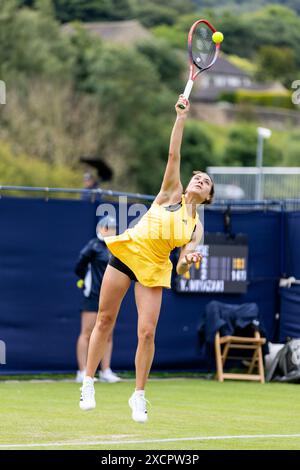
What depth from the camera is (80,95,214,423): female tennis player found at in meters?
9.15

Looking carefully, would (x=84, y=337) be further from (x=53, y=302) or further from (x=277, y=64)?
(x=277, y=64)

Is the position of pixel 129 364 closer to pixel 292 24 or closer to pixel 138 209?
pixel 138 209

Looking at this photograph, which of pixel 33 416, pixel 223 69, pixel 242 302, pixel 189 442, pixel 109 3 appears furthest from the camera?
pixel 223 69

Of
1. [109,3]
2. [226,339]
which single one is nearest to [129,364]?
[226,339]

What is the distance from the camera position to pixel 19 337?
14555mm

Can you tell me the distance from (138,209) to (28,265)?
1.60 metres

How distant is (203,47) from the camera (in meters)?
10.4

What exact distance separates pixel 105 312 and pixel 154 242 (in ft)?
2.26

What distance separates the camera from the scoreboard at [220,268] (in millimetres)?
15680

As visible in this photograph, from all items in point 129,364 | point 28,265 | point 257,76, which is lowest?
point 129,364

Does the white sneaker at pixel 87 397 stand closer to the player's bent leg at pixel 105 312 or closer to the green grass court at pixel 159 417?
the player's bent leg at pixel 105 312

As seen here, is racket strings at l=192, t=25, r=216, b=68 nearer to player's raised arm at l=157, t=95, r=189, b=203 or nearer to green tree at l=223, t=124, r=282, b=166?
player's raised arm at l=157, t=95, r=189, b=203

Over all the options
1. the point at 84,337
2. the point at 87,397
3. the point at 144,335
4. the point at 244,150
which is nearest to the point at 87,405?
the point at 87,397

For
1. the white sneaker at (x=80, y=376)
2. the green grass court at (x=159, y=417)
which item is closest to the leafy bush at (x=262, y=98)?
the white sneaker at (x=80, y=376)
